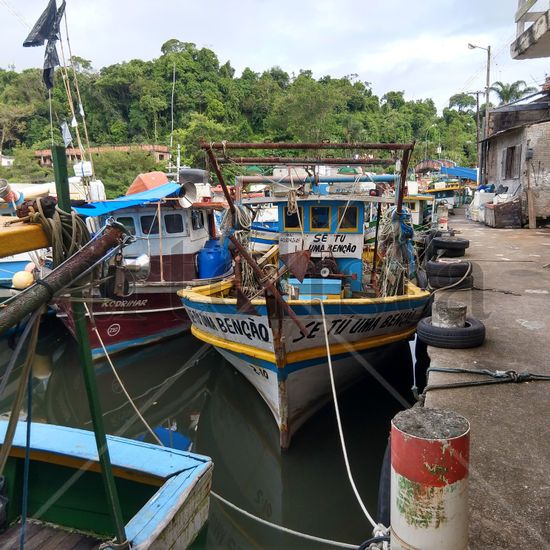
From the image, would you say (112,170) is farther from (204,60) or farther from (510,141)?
(204,60)

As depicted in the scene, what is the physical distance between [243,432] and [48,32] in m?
9.29

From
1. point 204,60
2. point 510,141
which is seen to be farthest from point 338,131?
point 510,141

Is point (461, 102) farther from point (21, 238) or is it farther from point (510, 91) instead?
point (21, 238)

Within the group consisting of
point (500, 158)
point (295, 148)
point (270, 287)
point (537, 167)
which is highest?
point (500, 158)

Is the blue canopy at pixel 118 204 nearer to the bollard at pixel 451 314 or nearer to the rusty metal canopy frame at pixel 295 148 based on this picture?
the rusty metal canopy frame at pixel 295 148

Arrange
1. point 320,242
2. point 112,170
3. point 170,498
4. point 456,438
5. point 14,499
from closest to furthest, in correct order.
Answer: point 456,438, point 170,498, point 14,499, point 320,242, point 112,170

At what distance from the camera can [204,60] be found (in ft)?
206

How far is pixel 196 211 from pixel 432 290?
573 cm

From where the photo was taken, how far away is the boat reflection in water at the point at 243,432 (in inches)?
193

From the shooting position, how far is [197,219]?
10.6 m

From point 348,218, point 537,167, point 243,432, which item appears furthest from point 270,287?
point 537,167

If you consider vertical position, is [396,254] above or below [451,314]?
above

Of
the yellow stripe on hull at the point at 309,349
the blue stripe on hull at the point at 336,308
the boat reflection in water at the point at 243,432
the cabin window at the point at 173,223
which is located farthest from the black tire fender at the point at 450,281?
the cabin window at the point at 173,223

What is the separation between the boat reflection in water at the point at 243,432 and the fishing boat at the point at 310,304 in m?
0.51
